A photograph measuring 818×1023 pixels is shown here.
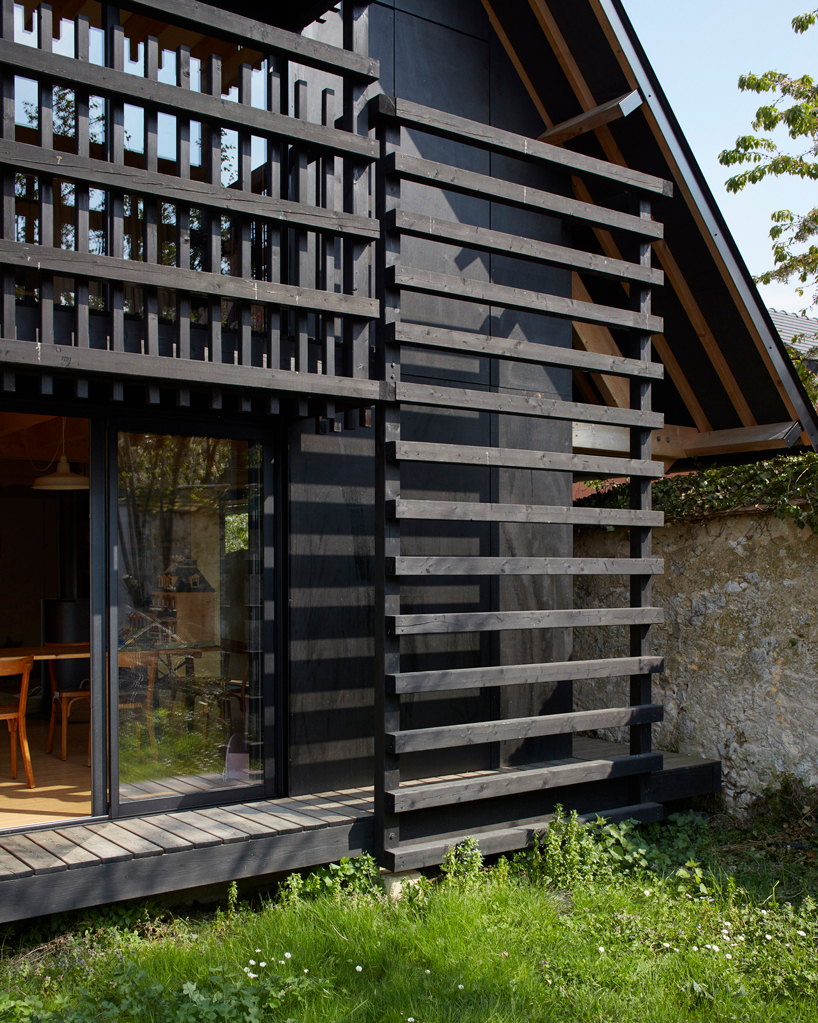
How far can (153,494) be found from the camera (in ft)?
15.4

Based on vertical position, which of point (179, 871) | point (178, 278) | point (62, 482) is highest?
point (178, 278)

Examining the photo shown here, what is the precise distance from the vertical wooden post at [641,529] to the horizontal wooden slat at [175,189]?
6.63 feet

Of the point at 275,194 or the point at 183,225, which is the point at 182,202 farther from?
the point at 275,194

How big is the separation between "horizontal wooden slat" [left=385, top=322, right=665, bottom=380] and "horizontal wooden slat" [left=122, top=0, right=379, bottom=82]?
1.34m

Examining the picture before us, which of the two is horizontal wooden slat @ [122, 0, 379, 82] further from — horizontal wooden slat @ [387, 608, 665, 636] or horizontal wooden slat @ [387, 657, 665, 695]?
horizontal wooden slat @ [387, 657, 665, 695]

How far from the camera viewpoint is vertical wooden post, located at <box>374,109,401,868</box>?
4469 millimetres

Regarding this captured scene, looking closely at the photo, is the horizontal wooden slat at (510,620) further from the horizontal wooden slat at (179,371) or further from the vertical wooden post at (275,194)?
the vertical wooden post at (275,194)

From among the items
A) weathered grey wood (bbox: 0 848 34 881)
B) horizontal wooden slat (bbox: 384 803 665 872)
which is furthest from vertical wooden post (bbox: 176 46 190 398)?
horizontal wooden slat (bbox: 384 803 665 872)

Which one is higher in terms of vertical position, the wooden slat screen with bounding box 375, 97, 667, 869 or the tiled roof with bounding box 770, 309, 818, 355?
the tiled roof with bounding box 770, 309, 818, 355

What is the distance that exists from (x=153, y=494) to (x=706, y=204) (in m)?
4.30

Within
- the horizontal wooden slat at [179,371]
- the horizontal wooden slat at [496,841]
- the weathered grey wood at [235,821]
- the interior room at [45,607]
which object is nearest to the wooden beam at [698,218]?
the horizontal wooden slat at [179,371]

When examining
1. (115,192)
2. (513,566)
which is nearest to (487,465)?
(513,566)

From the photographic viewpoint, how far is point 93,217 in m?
4.59

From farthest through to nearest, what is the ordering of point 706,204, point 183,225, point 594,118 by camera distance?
point 706,204 → point 594,118 → point 183,225
